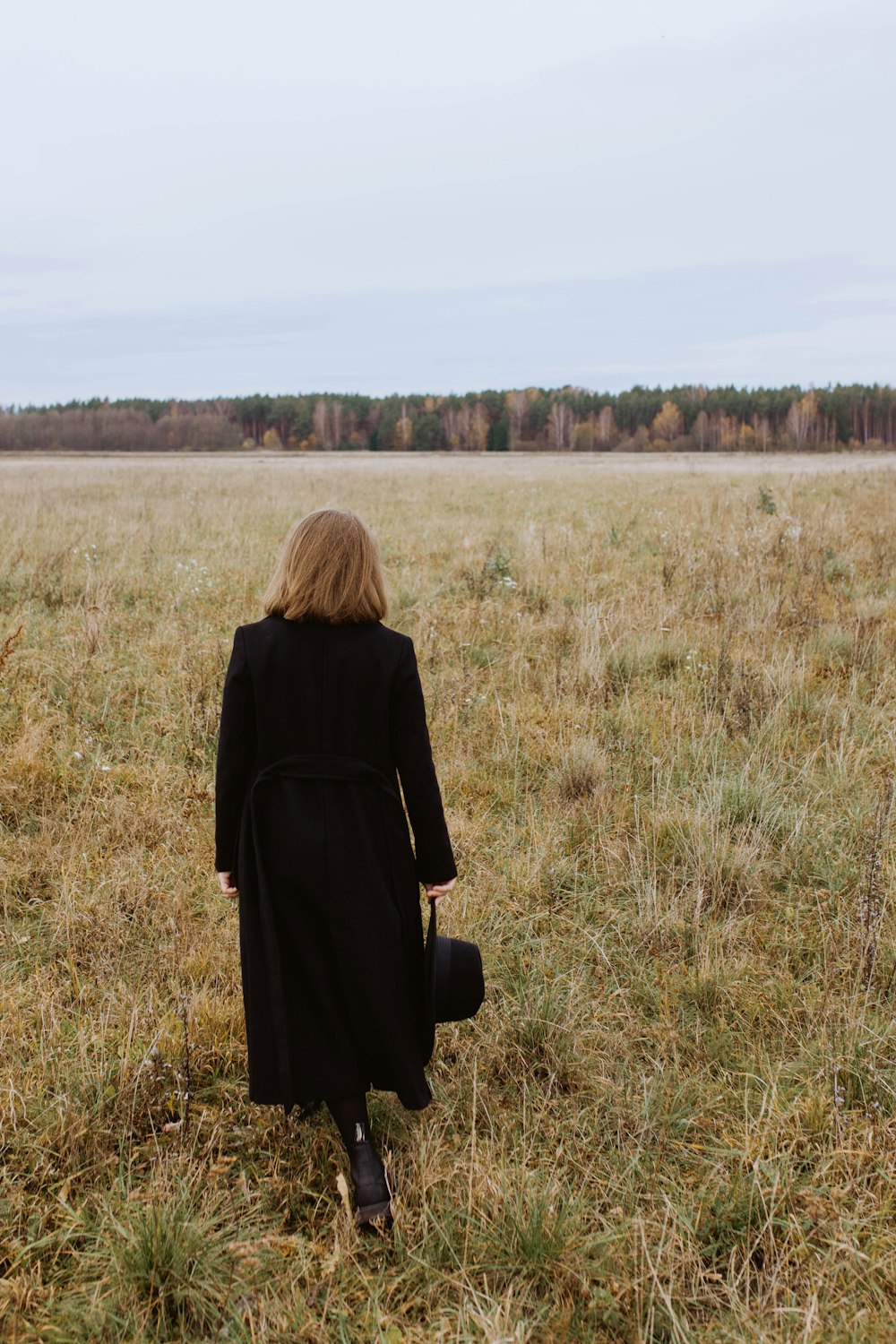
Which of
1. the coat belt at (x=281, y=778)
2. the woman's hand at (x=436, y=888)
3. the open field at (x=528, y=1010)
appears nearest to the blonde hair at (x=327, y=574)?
the coat belt at (x=281, y=778)

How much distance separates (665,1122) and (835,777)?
2.53 metres

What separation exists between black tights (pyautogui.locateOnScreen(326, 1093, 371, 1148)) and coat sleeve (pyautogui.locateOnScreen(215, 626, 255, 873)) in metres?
0.80

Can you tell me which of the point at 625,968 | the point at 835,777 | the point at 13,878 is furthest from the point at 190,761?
the point at 835,777

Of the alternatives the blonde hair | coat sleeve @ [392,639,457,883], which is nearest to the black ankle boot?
coat sleeve @ [392,639,457,883]

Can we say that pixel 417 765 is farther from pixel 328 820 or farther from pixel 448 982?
pixel 448 982

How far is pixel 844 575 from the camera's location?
27.7 ft

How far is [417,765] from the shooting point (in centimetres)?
249

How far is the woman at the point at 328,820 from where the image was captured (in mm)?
2432

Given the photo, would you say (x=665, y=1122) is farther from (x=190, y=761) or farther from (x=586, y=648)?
(x=586, y=648)

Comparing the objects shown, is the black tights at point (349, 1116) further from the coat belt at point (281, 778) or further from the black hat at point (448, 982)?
the black hat at point (448, 982)

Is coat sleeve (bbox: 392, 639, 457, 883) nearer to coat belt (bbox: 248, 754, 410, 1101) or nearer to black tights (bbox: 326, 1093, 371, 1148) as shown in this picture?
coat belt (bbox: 248, 754, 410, 1101)

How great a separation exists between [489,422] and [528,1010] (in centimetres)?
9606

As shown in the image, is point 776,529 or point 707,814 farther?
point 776,529

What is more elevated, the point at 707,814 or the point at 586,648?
the point at 586,648
